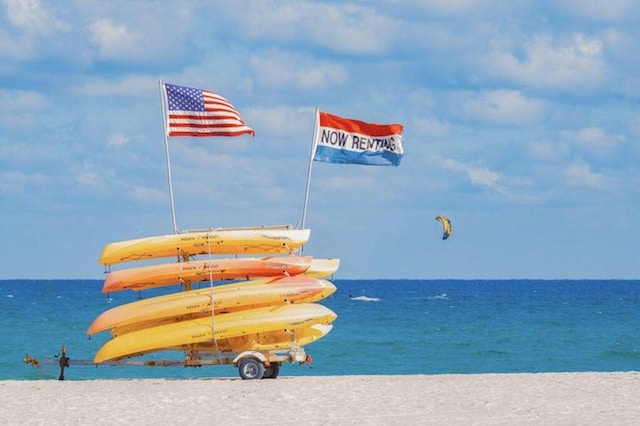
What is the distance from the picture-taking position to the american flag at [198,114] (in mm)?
21422

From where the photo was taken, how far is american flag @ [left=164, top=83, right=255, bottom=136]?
21.4 meters

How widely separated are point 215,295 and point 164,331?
106 centimetres

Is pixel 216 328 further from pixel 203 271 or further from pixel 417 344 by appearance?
pixel 417 344

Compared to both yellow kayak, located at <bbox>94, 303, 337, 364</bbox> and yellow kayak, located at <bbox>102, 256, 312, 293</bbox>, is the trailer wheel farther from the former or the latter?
yellow kayak, located at <bbox>102, 256, 312, 293</bbox>

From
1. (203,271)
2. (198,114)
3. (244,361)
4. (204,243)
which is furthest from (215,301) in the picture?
(198,114)

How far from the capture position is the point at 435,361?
1602 inches

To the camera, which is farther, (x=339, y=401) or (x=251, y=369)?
(x=251, y=369)

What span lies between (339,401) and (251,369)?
3.44 m

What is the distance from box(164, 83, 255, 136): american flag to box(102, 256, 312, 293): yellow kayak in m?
2.35

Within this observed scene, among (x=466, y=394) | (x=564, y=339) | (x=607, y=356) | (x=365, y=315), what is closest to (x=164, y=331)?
(x=466, y=394)

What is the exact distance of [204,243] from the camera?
2081 cm

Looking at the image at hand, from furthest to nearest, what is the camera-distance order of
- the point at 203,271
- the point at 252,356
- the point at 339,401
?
the point at 203,271
the point at 252,356
the point at 339,401

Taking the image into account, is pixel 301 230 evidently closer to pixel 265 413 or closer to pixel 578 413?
pixel 265 413

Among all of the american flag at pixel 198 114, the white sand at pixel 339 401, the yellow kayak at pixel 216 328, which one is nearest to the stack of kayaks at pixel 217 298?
the yellow kayak at pixel 216 328
